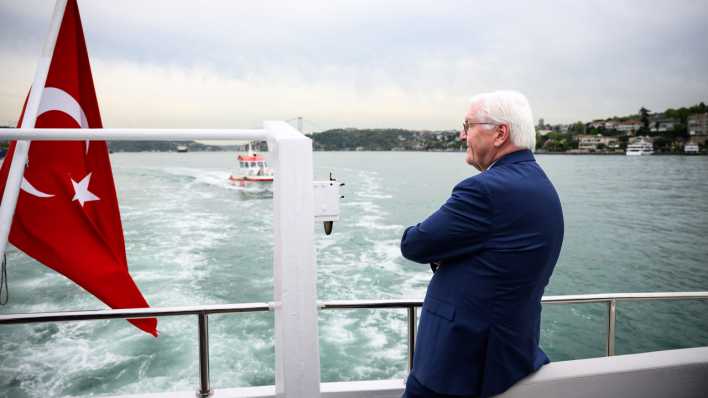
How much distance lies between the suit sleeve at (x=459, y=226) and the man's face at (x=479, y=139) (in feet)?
0.40

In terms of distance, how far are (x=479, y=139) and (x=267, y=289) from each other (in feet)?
33.9

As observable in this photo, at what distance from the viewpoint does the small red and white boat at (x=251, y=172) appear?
29159mm

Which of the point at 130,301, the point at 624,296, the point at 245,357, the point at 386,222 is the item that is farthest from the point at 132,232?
the point at 624,296

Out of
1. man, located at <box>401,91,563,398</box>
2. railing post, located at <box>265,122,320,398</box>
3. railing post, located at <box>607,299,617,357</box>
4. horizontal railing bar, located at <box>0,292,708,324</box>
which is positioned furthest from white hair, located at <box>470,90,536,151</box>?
railing post, located at <box>607,299,617,357</box>

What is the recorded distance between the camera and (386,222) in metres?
19.0

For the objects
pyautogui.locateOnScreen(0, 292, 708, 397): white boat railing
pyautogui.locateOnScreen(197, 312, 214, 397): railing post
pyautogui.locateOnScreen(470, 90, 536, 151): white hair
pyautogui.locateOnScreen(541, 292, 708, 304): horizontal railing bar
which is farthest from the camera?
pyautogui.locateOnScreen(541, 292, 708, 304): horizontal railing bar

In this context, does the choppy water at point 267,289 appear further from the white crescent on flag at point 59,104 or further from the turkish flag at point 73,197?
the white crescent on flag at point 59,104

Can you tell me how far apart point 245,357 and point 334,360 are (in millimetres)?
1357

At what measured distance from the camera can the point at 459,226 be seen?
2.97 ft

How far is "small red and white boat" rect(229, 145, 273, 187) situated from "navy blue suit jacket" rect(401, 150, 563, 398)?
28.4 metres

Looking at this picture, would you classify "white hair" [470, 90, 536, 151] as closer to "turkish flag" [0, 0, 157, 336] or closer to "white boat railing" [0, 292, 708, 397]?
"white boat railing" [0, 292, 708, 397]

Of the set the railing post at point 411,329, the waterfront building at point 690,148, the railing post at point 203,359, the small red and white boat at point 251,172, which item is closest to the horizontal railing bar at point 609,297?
the railing post at point 411,329

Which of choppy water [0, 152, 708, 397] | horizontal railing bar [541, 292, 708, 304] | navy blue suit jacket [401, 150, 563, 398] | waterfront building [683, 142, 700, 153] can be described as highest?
waterfront building [683, 142, 700, 153]

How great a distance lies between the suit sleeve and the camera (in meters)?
0.90
